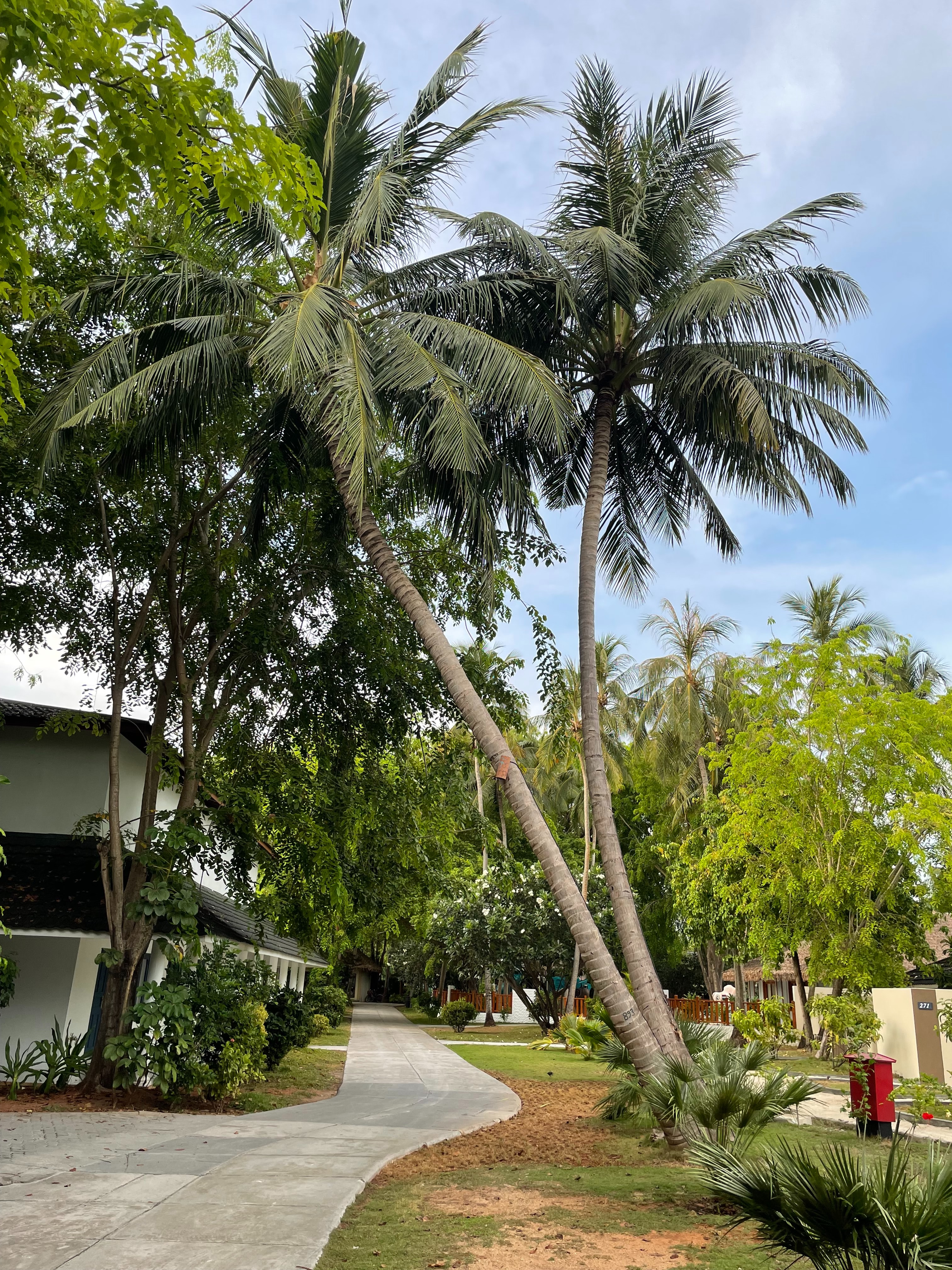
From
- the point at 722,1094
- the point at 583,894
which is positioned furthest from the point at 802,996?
the point at 722,1094

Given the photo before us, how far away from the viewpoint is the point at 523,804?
9.30 meters

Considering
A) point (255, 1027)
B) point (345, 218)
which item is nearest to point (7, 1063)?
point (255, 1027)

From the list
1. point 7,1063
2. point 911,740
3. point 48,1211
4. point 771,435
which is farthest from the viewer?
point 911,740

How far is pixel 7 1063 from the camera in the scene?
41.3 ft

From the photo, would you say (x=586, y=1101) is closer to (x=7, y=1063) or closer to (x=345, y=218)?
(x=7, y=1063)

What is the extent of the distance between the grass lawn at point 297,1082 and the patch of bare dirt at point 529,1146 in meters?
3.41

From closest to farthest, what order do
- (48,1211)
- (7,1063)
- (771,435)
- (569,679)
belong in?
(48,1211)
(771,435)
(7,1063)
(569,679)

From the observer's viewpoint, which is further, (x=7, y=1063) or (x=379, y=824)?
(x=379, y=824)

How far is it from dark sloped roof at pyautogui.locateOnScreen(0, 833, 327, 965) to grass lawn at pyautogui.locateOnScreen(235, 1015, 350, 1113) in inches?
85.9

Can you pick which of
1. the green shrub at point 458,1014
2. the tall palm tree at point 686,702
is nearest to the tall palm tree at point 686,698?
the tall palm tree at point 686,702

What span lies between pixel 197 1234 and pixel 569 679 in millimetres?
28000

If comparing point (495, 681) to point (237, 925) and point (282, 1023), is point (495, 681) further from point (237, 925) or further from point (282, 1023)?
point (237, 925)

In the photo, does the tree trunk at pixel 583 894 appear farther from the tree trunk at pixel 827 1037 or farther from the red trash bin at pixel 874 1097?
the red trash bin at pixel 874 1097

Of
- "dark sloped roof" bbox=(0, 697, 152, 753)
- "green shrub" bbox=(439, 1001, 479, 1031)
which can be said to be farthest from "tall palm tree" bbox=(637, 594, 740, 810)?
"dark sloped roof" bbox=(0, 697, 152, 753)
